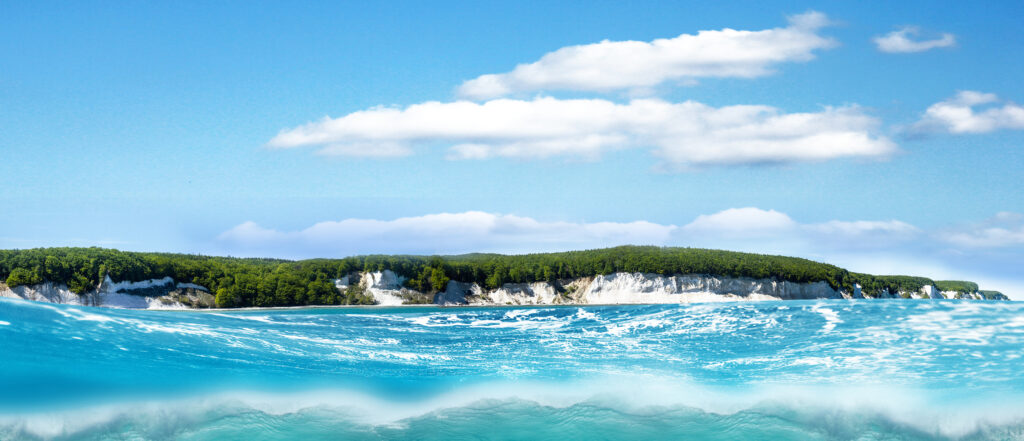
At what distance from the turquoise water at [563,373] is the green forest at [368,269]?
54.6m

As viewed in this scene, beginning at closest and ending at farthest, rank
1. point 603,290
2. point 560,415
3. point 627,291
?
Result: point 560,415 < point 627,291 < point 603,290

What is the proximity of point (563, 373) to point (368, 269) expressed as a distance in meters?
68.2

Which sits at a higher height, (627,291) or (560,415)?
(627,291)

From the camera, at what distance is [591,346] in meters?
20.5

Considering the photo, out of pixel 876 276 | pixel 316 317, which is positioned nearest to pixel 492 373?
pixel 316 317

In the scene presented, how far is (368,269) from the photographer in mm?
85812

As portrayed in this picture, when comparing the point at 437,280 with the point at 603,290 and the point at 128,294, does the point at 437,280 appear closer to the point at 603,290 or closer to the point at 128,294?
the point at 603,290

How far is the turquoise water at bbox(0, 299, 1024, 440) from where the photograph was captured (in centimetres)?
1797

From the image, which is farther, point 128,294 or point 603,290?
point 603,290

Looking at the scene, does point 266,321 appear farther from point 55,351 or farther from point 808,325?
point 808,325

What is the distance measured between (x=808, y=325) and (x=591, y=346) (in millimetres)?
5762

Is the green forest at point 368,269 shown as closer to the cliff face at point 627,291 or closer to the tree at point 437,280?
the tree at point 437,280

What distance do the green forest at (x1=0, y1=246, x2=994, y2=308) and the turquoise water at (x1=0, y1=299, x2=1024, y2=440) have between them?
54.6 m

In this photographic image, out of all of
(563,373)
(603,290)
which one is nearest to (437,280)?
(603,290)
